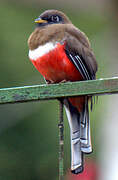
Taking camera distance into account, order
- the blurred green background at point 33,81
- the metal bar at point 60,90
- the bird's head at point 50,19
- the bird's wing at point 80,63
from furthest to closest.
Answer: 1. the blurred green background at point 33,81
2. the bird's head at point 50,19
3. the bird's wing at point 80,63
4. the metal bar at point 60,90

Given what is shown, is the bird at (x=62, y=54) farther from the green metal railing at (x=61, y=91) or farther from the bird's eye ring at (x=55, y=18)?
the green metal railing at (x=61, y=91)

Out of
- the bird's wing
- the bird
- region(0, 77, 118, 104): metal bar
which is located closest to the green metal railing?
region(0, 77, 118, 104): metal bar

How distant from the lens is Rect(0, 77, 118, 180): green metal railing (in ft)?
4.57

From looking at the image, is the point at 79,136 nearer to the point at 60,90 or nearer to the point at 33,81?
the point at 60,90

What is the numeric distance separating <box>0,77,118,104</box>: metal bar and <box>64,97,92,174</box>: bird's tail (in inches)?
6.1

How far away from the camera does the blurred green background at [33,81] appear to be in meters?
3.46

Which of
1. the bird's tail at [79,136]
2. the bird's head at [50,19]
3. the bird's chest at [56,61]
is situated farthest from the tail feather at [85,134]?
the bird's head at [50,19]

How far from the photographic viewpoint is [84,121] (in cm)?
166

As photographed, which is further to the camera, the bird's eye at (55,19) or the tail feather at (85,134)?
the bird's eye at (55,19)

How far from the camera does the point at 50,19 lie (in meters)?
2.47

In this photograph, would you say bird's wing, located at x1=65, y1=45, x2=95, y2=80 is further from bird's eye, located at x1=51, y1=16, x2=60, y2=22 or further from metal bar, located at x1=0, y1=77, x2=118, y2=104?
metal bar, located at x1=0, y1=77, x2=118, y2=104

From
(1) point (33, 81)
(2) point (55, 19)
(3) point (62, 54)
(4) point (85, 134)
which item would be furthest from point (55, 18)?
(1) point (33, 81)

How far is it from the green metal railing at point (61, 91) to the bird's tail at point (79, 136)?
0.19ft

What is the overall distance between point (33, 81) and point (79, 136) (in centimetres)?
258
